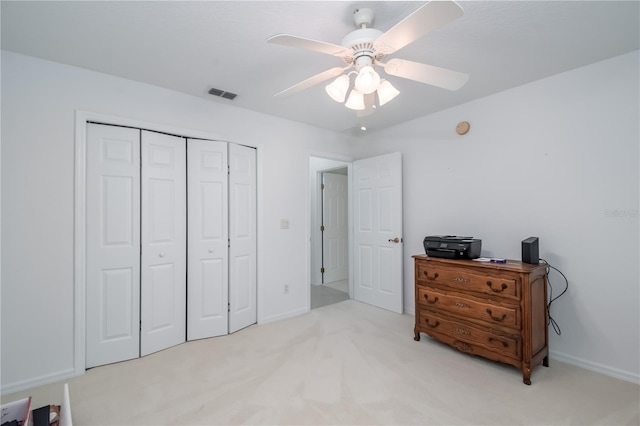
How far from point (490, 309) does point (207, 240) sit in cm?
260

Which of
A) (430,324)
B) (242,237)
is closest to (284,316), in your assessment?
(242,237)

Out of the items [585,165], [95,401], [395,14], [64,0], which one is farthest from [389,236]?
[64,0]

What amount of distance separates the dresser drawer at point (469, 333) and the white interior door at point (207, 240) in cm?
200

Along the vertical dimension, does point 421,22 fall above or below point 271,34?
below

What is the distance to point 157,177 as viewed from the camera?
2.63 metres

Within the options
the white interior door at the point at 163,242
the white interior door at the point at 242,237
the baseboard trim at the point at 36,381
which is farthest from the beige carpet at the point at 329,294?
the baseboard trim at the point at 36,381

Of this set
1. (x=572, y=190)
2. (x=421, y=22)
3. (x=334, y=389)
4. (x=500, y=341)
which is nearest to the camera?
(x=421, y=22)

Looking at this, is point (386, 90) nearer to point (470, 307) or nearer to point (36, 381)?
point (470, 307)

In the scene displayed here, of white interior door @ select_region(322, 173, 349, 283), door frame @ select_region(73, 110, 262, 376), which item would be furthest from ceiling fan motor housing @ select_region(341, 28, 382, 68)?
white interior door @ select_region(322, 173, 349, 283)

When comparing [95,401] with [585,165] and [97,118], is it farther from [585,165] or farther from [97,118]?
[585,165]

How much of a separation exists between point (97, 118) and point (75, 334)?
5.57ft

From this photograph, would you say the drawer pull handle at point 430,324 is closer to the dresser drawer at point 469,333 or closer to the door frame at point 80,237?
the dresser drawer at point 469,333

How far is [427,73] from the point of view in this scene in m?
1.62

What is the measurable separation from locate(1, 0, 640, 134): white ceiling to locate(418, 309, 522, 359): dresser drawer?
2117 millimetres
